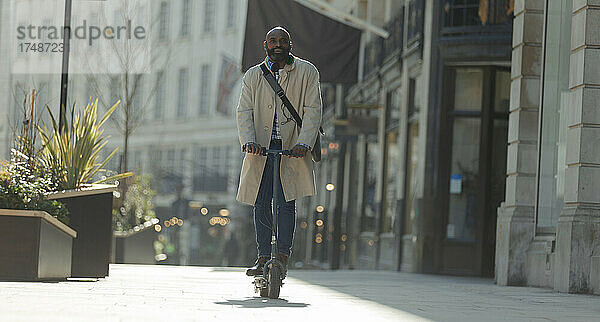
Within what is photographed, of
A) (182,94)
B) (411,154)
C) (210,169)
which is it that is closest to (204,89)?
(182,94)

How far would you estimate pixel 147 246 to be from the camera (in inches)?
771

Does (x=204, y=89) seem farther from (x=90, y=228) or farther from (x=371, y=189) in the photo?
(x=90, y=228)

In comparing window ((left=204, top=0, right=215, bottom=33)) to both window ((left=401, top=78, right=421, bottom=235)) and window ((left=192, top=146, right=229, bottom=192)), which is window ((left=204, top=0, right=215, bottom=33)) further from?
window ((left=401, top=78, right=421, bottom=235))

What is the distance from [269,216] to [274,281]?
537 mm

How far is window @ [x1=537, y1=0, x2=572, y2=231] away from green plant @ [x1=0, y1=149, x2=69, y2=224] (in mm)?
5275

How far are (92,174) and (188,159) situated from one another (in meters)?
39.1

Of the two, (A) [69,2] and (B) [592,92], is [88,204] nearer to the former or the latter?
(A) [69,2]

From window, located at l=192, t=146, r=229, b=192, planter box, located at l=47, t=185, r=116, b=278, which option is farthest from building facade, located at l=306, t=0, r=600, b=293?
window, located at l=192, t=146, r=229, b=192

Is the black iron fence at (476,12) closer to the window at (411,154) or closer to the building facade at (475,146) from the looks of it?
the building facade at (475,146)

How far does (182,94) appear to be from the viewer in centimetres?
4941

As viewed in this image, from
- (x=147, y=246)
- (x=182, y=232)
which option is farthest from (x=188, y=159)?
(x=147, y=246)

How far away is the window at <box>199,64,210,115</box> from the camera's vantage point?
48594 mm

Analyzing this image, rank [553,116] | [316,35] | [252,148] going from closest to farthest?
[252,148] < [553,116] < [316,35]

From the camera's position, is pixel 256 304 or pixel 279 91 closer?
pixel 256 304
